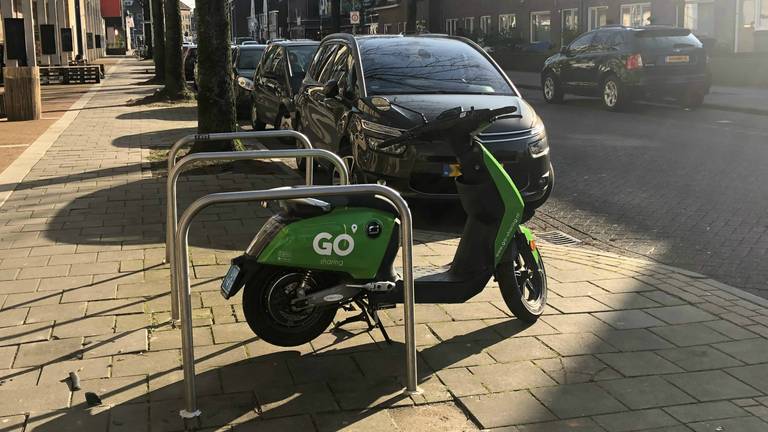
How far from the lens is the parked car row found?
7.26 m

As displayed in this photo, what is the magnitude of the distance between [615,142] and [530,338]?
358 inches

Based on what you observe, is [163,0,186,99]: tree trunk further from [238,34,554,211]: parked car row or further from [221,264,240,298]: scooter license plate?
[221,264,240,298]: scooter license plate

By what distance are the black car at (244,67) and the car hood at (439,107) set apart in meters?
10.0

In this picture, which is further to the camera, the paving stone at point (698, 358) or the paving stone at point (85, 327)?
the paving stone at point (85, 327)

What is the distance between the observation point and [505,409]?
146 inches

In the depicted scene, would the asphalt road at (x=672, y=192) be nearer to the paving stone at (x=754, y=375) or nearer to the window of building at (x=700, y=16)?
the paving stone at (x=754, y=375)

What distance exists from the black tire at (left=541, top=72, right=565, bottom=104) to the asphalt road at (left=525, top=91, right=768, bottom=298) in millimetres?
5218

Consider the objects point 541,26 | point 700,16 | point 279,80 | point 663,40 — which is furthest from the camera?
point 541,26

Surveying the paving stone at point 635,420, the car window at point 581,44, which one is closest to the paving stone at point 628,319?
the paving stone at point 635,420

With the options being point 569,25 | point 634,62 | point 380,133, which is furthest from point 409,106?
point 569,25

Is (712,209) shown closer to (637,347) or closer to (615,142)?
(637,347)

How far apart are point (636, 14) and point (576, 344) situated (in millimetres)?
29529

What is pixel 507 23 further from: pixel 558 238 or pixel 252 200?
pixel 252 200

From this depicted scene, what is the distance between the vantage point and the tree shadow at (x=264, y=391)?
3592mm
